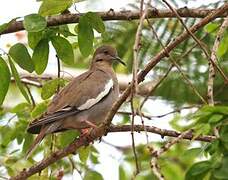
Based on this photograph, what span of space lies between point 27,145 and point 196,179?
2.66 meters

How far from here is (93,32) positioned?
4.66 metres

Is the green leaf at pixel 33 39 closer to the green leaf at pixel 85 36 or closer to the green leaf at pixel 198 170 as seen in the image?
the green leaf at pixel 85 36

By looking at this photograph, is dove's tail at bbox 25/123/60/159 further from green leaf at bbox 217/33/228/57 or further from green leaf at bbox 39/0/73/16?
green leaf at bbox 217/33/228/57

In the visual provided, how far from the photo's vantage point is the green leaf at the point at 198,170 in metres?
3.07

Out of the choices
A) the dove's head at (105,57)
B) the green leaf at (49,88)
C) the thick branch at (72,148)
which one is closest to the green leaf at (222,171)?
the thick branch at (72,148)

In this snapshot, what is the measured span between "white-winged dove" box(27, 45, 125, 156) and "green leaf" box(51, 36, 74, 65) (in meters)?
0.53

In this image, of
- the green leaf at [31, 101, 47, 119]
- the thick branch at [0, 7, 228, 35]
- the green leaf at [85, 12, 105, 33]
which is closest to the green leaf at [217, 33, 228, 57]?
the thick branch at [0, 7, 228, 35]

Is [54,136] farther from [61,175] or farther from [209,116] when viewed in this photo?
[209,116]

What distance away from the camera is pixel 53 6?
4355 mm

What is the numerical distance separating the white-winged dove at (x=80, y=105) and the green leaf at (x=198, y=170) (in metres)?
2.10

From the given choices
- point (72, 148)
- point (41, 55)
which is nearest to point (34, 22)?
point (41, 55)

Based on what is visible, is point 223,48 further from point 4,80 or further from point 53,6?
point 4,80

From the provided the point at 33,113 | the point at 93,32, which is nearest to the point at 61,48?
the point at 93,32

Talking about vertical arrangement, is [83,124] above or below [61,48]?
below
